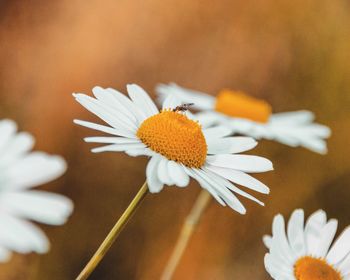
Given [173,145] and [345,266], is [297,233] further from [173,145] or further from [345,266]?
[173,145]

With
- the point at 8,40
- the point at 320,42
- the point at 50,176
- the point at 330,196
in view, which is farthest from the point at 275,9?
the point at 50,176

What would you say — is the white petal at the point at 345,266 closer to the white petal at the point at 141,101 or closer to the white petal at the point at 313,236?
the white petal at the point at 313,236

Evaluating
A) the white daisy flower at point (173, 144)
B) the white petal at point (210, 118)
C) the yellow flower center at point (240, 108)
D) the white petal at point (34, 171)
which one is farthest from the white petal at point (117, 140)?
the yellow flower center at point (240, 108)

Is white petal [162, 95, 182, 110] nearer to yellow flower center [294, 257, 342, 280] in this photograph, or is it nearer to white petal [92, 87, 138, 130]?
white petal [92, 87, 138, 130]

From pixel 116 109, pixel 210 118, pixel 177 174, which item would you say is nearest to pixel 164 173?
pixel 177 174

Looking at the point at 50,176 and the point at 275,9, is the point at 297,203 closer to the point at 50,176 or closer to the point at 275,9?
the point at 275,9

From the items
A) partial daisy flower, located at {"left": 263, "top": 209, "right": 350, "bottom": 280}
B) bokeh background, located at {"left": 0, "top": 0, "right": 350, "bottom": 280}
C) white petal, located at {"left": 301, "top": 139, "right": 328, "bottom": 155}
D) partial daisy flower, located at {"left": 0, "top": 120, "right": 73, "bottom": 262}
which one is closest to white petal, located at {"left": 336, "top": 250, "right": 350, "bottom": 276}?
partial daisy flower, located at {"left": 263, "top": 209, "right": 350, "bottom": 280}
